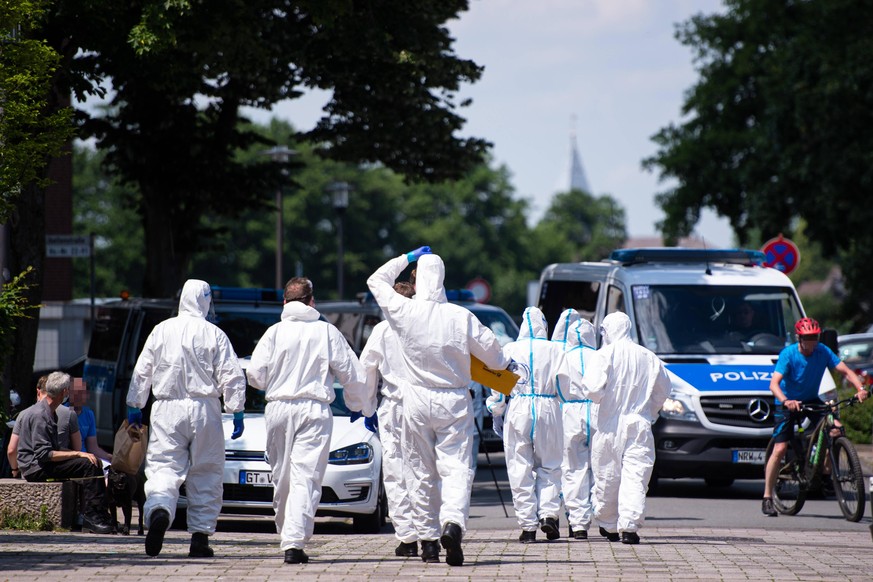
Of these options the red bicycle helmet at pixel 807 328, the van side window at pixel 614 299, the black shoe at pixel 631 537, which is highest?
the van side window at pixel 614 299

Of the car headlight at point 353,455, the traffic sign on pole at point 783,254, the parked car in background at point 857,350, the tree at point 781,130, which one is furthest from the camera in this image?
the tree at point 781,130

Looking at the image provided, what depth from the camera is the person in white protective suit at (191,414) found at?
927 cm

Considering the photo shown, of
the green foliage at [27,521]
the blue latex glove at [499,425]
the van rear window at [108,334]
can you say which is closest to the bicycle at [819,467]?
the blue latex glove at [499,425]

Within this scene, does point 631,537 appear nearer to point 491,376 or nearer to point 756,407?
point 491,376

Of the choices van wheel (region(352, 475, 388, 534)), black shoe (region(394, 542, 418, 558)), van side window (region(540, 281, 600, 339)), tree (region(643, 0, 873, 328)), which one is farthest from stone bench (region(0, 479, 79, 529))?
tree (region(643, 0, 873, 328))

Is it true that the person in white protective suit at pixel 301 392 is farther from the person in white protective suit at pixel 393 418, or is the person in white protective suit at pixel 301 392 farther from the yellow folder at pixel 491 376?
the yellow folder at pixel 491 376

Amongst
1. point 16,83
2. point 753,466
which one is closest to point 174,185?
point 753,466

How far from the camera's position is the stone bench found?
11596 mm

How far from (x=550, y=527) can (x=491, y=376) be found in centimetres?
185

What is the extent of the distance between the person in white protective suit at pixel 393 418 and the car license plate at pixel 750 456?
21.1ft

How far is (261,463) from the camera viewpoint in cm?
1226

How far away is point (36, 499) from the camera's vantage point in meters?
11.6

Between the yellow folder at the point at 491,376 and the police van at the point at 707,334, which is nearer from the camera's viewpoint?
the yellow folder at the point at 491,376

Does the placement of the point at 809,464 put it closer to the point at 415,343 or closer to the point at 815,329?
the point at 815,329
